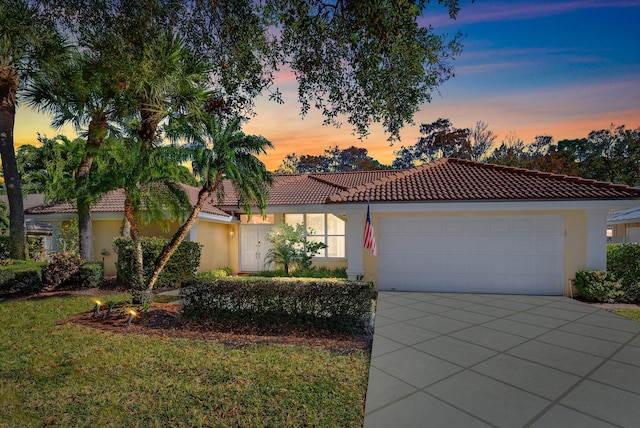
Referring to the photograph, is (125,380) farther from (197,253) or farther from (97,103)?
(97,103)

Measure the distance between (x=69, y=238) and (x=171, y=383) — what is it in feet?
43.9

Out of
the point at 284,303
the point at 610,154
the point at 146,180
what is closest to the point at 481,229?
the point at 284,303

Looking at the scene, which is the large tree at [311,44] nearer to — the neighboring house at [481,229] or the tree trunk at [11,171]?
the neighboring house at [481,229]

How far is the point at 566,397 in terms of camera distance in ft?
12.4

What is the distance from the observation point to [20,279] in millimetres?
10852

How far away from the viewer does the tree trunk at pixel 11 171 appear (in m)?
12.5

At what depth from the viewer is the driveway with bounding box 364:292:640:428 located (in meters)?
3.43

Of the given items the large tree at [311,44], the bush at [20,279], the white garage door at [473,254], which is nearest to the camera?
the large tree at [311,44]

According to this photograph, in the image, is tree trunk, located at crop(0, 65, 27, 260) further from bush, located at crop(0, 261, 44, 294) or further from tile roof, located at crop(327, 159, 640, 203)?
tile roof, located at crop(327, 159, 640, 203)

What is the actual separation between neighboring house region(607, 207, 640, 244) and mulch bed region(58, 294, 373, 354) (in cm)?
2033

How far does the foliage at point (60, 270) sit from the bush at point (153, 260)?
145 centimetres

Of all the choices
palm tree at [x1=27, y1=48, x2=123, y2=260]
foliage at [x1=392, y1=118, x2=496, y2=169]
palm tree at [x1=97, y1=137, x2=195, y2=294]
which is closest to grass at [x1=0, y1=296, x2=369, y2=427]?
palm tree at [x1=97, y1=137, x2=195, y2=294]

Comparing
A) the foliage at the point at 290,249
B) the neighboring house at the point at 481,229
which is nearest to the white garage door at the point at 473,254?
the neighboring house at the point at 481,229

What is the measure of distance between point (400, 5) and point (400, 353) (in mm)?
4941
